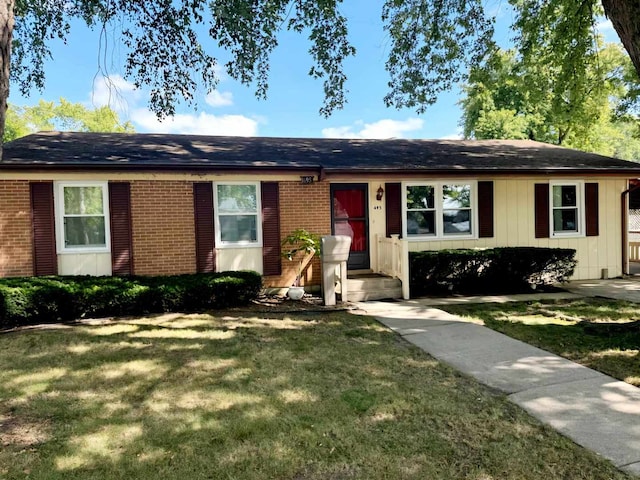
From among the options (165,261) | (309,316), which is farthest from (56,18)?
(309,316)

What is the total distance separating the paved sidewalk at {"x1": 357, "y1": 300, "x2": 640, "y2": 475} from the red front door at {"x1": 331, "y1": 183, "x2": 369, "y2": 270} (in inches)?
128

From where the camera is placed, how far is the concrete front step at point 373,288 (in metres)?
8.20

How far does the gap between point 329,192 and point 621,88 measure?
15.4 meters

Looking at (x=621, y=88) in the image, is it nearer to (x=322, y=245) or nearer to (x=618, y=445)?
(x=322, y=245)

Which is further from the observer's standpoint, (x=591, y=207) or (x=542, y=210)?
(x=591, y=207)

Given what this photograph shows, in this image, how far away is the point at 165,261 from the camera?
8359 millimetres

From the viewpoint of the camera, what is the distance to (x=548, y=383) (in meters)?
3.94

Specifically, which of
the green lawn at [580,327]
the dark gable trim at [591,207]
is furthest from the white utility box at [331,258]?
the dark gable trim at [591,207]

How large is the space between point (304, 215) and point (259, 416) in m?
6.04

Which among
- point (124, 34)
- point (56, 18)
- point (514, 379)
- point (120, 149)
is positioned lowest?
point (514, 379)

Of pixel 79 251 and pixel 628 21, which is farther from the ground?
pixel 628 21

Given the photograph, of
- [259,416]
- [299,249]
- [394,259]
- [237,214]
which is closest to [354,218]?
[394,259]

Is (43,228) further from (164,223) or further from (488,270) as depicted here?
(488,270)

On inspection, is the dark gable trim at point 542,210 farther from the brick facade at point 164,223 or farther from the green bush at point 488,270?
the brick facade at point 164,223
